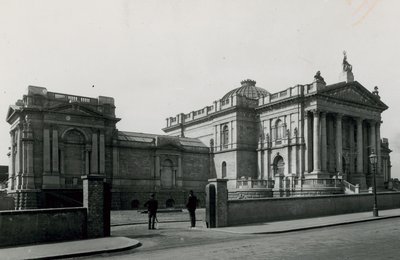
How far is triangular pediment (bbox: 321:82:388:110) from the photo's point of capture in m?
44.7

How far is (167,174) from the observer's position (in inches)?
1917

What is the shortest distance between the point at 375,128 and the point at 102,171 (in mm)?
32658

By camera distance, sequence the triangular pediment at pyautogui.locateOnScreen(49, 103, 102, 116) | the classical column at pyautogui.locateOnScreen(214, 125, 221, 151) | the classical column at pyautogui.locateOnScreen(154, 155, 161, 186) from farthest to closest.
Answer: the classical column at pyautogui.locateOnScreen(214, 125, 221, 151) < the classical column at pyautogui.locateOnScreen(154, 155, 161, 186) < the triangular pediment at pyautogui.locateOnScreen(49, 103, 102, 116)

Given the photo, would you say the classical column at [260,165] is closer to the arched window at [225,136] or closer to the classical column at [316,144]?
the arched window at [225,136]

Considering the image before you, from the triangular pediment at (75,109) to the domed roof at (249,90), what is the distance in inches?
854

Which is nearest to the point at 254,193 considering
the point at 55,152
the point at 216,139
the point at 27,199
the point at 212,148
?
the point at 216,139

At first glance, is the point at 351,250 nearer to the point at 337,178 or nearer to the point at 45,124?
the point at 337,178

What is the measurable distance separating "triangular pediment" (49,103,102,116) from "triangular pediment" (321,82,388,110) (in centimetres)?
2425

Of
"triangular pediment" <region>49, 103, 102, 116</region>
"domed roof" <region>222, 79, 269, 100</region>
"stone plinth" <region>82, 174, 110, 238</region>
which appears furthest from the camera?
"domed roof" <region>222, 79, 269, 100</region>

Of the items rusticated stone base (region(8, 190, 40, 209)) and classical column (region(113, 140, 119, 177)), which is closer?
rusticated stone base (region(8, 190, 40, 209))

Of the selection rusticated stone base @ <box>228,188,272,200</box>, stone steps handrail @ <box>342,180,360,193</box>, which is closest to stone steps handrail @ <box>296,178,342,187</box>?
stone steps handrail @ <box>342,180,360,193</box>

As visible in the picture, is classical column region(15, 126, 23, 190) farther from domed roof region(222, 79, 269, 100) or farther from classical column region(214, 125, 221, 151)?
domed roof region(222, 79, 269, 100)

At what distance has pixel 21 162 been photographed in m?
38.6

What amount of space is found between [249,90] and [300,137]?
16.7 meters
